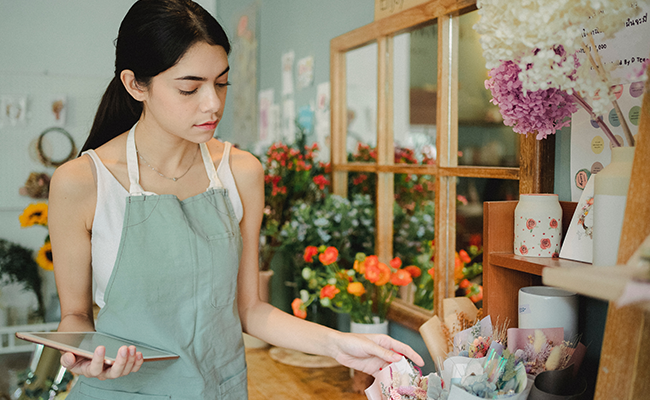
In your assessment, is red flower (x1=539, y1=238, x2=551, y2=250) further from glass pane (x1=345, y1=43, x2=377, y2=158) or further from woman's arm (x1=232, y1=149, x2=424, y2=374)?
glass pane (x1=345, y1=43, x2=377, y2=158)

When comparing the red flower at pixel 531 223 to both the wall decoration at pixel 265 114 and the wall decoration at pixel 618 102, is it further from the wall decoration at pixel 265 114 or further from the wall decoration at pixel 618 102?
the wall decoration at pixel 265 114

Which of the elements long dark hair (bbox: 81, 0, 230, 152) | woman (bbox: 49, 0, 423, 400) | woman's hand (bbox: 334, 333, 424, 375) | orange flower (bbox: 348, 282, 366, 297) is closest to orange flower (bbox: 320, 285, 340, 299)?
orange flower (bbox: 348, 282, 366, 297)

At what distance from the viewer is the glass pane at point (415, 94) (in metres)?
1.85

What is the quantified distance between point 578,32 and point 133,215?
88 cm

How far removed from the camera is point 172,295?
111 cm

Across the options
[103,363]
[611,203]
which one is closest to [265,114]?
[103,363]

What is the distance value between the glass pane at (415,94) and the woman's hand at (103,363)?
1.25 m

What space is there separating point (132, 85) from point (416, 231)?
1186 mm

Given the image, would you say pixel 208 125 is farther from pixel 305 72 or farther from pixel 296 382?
pixel 305 72

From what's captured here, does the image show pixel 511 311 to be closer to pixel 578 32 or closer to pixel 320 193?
pixel 578 32

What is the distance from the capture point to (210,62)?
1.06 m

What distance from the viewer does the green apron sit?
109cm

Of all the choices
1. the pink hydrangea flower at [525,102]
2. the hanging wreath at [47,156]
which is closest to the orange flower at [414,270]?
the pink hydrangea flower at [525,102]

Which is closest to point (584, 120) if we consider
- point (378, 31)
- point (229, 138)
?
point (378, 31)
